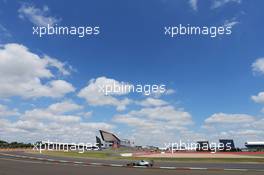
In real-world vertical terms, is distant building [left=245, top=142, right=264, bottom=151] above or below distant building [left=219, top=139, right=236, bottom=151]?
below

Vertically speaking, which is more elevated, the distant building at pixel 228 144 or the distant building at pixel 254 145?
the distant building at pixel 228 144

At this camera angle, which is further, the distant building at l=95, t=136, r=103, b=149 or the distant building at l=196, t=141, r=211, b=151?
the distant building at l=95, t=136, r=103, b=149

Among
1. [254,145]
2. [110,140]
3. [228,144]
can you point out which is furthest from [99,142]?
[254,145]

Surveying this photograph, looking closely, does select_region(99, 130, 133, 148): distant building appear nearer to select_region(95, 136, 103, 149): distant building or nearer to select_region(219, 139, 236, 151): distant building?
select_region(95, 136, 103, 149): distant building

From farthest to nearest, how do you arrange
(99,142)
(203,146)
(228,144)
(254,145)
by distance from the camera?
(254,145)
(99,142)
(228,144)
(203,146)

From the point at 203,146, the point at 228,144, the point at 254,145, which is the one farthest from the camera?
the point at 254,145

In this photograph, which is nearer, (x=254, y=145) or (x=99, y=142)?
(x=99, y=142)

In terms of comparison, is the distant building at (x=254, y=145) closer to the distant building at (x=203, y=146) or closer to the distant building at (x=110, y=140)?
the distant building at (x=203, y=146)

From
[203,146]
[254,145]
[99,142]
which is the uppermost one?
[99,142]

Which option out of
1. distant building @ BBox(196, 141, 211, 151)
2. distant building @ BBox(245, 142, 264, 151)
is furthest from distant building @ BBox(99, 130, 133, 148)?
distant building @ BBox(245, 142, 264, 151)

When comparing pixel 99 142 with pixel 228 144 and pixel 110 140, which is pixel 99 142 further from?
pixel 228 144

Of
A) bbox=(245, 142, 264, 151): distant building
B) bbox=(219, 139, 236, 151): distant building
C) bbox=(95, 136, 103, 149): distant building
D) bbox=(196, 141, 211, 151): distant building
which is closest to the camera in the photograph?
bbox=(196, 141, 211, 151): distant building

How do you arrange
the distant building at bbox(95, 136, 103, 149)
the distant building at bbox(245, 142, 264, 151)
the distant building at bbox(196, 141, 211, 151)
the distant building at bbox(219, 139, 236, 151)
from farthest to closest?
1. the distant building at bbox(245, 142, 264, 151)
2. the distant building at bbox(95, 136, 103, 149)
3. the distant building at bbox(219, 139, 236, 151)
4. the distant building at bbox(196, 141, 211, 151)

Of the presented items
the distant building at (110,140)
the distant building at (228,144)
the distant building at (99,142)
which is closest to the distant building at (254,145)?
the distant building at (228,144)
